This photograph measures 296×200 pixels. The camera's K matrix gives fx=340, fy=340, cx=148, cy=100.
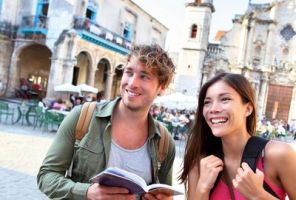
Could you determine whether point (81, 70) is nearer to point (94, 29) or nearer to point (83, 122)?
point (94, 29)

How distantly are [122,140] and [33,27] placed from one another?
20142 mm

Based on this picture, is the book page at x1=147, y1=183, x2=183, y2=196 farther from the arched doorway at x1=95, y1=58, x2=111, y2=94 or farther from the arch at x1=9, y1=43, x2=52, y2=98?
the arched doorway at x1=95, y1=58, x2=111, y2=94

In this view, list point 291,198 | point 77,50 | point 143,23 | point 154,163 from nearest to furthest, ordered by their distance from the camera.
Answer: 1. point 291,198
2. point 154,163
3. point 77,50
4. point 143,23

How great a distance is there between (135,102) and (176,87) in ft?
90.9

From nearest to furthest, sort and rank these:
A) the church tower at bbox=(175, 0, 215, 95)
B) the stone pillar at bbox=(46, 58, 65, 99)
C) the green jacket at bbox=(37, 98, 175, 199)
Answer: the green jacket at bbox=(37, 98, 175, 199) < the stone pillar at bbox=(46, 58, 65, 99) < the church tower at bbox=(175, 0, 215, 95)

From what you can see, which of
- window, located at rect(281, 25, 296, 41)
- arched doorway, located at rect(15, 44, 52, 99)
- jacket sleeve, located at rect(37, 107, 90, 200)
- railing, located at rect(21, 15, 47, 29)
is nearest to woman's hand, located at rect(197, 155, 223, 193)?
jacket sleeve, located at rect(37, 107, 90, 200)

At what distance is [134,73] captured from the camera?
2.20 m

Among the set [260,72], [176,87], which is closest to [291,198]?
[176,87]

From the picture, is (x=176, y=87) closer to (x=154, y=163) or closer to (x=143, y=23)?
(x=143, y=23)

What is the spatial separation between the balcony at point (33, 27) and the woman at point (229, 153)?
19.3 meters

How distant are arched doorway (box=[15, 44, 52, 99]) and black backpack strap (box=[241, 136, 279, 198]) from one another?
21133mm

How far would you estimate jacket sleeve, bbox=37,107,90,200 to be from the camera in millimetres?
1962

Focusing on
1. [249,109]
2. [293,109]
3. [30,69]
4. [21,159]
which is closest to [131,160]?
[249,109]

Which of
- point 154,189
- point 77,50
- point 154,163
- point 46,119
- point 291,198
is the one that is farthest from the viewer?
point 77,50
